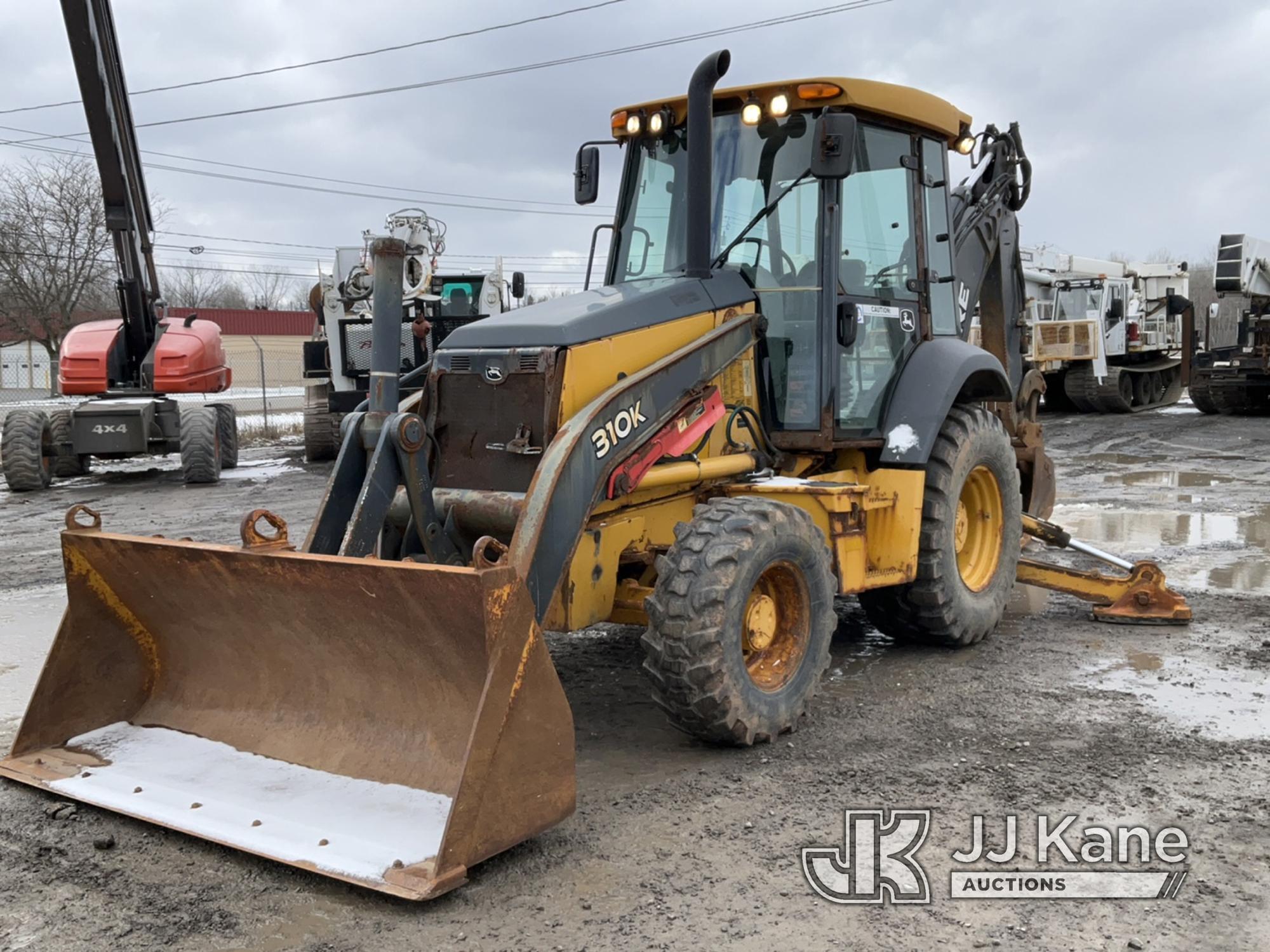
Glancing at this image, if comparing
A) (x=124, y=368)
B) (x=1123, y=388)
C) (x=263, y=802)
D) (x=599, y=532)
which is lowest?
(x=263, y=802)

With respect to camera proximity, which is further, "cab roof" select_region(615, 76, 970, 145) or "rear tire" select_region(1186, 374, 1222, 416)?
"rear tire" select_region(1186, 374, 1222, 416)

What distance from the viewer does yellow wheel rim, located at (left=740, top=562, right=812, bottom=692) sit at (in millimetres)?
4445

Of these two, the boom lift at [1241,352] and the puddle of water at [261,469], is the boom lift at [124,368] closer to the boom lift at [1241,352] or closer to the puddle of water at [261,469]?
the puddle of water at [261,469]

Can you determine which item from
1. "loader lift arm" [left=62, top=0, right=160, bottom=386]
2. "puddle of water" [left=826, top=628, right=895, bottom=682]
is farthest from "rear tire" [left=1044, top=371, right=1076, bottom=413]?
"puddle of water" [left=826, top=628, right=895, bottom=682]

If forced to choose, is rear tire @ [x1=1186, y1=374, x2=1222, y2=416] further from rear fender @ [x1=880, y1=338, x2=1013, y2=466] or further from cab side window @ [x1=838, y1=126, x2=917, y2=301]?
cab side window @ [x1=838, y1=126, x2=917, y2=301]

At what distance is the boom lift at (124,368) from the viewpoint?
45.0 ft

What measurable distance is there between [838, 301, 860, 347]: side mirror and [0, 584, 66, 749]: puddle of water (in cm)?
378

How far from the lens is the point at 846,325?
523 centimetres

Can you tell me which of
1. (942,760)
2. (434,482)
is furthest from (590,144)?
(942,760)

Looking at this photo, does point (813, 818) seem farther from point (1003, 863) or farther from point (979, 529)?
point (979, 529)

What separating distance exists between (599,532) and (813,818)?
1313 mm

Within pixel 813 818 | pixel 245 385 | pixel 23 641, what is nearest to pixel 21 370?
pixel 245 385

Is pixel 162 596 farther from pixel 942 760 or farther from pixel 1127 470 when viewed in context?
pixel 1127 470

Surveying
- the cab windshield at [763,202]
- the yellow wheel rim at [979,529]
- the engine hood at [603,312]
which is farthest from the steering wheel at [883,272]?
the yellow wheel rim at [979,529]
